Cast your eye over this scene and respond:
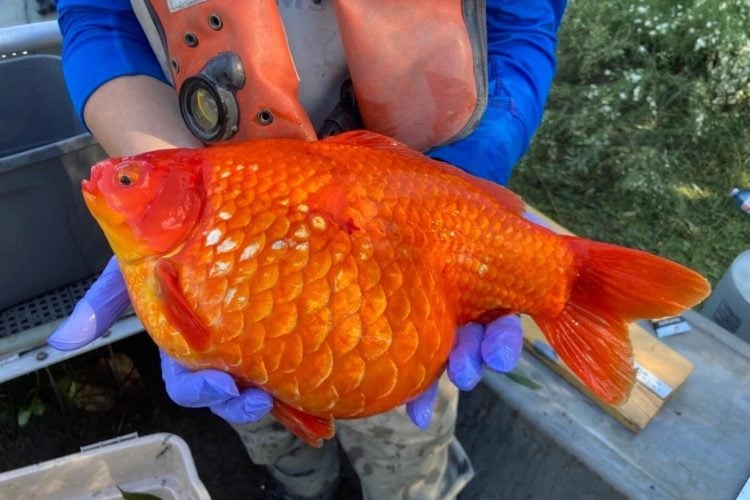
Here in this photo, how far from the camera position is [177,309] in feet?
2.71

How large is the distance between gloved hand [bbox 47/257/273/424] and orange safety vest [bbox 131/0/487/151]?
1.07 ft

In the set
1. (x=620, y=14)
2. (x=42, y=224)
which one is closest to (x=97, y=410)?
(x=42, y=224)

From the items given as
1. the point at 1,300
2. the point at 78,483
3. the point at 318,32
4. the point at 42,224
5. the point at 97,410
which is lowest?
the point at 97,410

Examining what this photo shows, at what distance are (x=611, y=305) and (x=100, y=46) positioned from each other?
37.8 inches

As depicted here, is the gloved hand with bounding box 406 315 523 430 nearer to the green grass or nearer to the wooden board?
the wooden board

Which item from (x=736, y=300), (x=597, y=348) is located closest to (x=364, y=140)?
(x=597, y=348)

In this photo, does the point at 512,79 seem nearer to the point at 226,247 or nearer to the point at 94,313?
the point at 226,247

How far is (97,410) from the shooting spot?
2.00 meters

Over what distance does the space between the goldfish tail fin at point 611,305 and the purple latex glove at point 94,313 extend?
67 centimetres

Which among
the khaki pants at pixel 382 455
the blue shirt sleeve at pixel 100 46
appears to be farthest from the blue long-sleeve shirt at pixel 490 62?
the khaki pants at pixel 382 455

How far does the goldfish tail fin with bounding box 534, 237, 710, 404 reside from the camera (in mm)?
975

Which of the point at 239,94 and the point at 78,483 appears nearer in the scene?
the point at 239,94

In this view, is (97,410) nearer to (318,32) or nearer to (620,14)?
(318,32)

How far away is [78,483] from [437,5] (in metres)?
1.14
